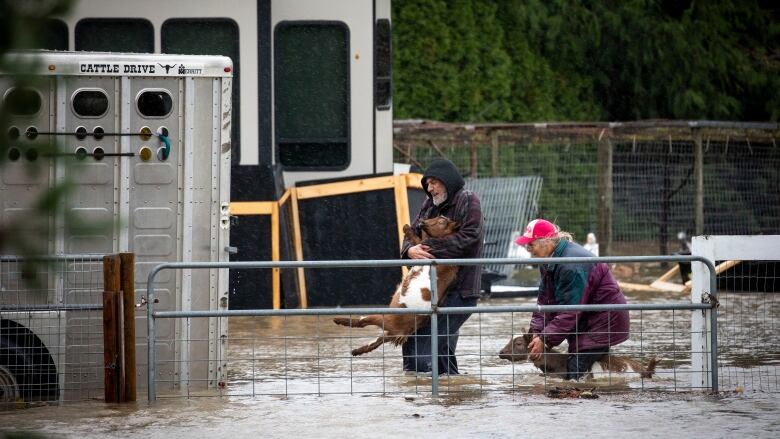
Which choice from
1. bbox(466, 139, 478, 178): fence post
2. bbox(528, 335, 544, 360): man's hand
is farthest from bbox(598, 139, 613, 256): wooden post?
bbox(528, 335, 544, 360): man's hand

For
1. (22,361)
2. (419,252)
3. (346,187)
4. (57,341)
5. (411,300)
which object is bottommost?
(22,361)

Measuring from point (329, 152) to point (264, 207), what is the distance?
4.62 ft

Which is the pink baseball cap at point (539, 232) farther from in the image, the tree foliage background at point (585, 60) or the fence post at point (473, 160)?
the tree foliage background at point (585, 60)

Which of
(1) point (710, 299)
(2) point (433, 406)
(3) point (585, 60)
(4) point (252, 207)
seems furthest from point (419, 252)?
(3) point (585, 60)

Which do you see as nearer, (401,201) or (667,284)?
(401,201)

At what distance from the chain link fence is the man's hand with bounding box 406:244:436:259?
1073cm

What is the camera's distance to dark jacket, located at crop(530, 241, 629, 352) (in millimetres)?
8945

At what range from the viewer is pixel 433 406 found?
26.5 feet

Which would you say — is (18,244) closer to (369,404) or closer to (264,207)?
(369,404)

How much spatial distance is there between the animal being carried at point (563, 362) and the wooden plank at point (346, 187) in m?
5.53

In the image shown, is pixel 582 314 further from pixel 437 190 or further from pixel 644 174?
pixel 644 174

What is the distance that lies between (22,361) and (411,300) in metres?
2.73

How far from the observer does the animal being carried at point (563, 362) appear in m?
8.99

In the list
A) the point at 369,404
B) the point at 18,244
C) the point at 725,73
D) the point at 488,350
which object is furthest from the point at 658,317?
the point at 725,73
